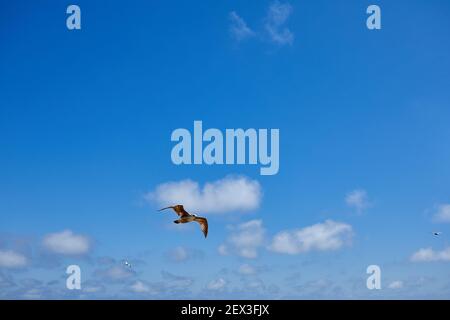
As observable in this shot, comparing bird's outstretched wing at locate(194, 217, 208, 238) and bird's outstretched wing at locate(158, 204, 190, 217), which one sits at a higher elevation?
bird's outstretched wing at locate(158, 204, 190, 217)

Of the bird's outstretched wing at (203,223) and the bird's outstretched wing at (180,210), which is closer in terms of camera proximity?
the bird's outstretched wing at (180,210)

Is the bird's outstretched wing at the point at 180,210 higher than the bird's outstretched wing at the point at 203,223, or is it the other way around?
the bird's outstretched wing at the point at 180,210

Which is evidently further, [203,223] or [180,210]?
[203,223]

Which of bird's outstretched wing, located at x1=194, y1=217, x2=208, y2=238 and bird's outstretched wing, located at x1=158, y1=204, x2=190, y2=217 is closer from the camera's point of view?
bird's outstretched wing, located at x1=158, y1=204, x2=190, y2=217
